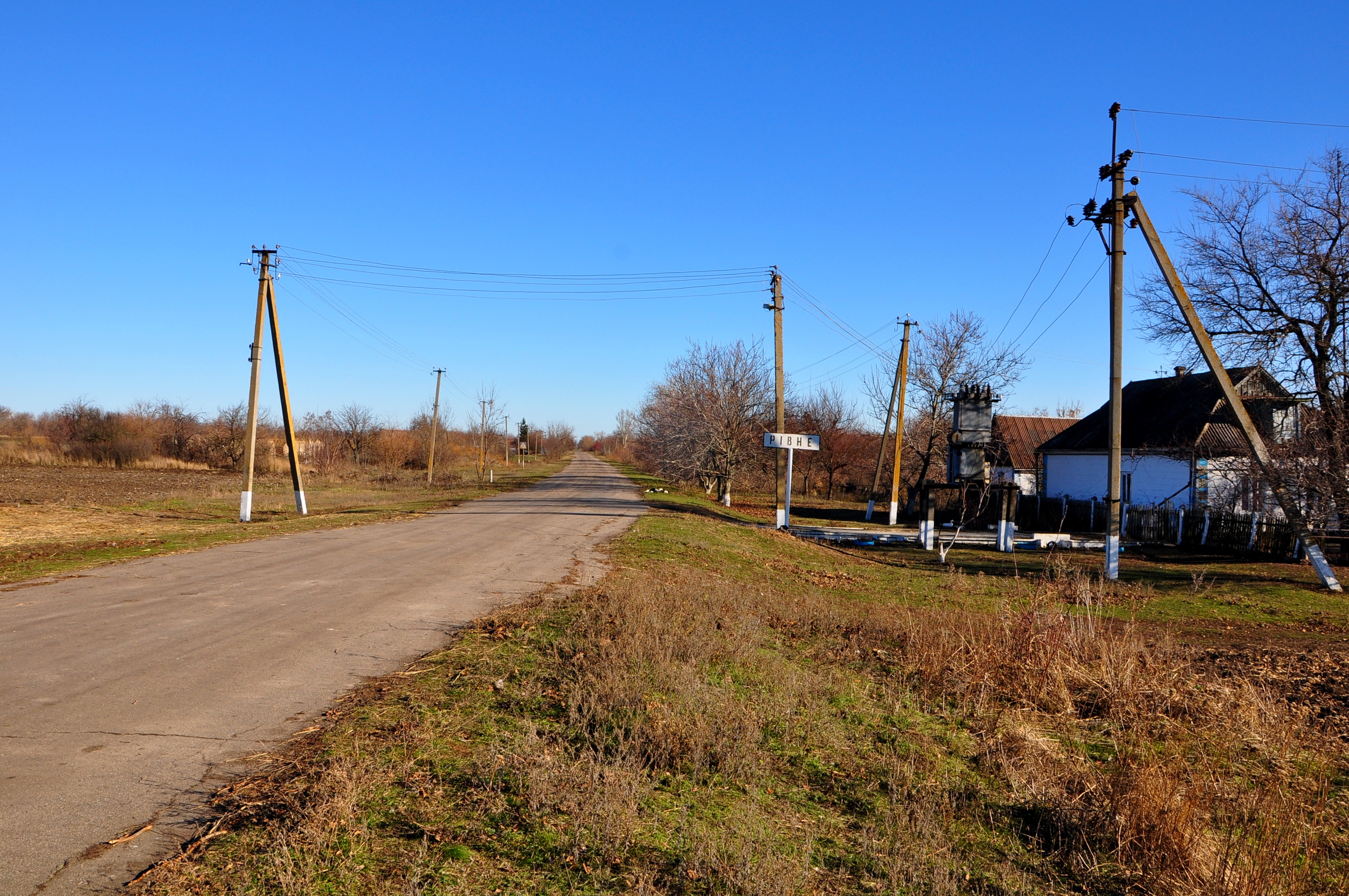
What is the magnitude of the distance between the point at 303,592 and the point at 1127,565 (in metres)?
19.7

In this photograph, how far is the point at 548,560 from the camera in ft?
48.3

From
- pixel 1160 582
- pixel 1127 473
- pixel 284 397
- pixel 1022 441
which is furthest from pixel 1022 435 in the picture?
pixel 284 397

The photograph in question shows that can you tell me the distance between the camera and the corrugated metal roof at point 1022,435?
47094 mm

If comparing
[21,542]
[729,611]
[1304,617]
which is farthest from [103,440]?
[1304,617]

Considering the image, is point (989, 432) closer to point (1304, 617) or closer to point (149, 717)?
point (1304, 617)

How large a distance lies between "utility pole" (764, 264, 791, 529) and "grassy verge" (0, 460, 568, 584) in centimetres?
1165

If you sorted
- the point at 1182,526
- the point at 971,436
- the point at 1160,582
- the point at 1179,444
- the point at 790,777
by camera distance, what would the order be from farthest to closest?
the point at 1179,444 < the point at 1182,526 < the point at 971,436 < the point at 1160,582 < the point at 790,777

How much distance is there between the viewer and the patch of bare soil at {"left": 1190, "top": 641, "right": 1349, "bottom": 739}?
24.4ft

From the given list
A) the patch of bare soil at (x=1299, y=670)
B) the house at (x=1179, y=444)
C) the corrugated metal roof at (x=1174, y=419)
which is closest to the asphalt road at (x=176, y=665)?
the patch of bare soil at (x=1299, y=670)

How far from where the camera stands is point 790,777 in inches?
197

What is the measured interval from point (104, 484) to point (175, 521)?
75.1ft

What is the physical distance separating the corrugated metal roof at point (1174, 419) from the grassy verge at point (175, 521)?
2465cm

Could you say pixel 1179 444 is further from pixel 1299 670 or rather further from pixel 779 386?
pixel 1299 670

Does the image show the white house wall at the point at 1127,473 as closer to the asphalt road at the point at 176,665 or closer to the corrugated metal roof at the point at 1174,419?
the corrugated metal roof at the point at 1174,419
